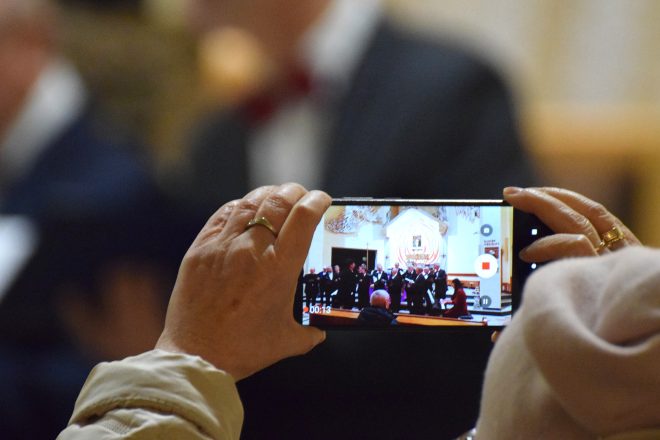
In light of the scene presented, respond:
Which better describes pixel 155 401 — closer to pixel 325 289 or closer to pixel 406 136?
pixel 325 289

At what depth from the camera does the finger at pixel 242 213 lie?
908 mm

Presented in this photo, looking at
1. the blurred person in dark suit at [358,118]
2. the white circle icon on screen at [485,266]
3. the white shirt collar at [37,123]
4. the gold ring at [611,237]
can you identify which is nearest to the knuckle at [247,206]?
the white circle icon on screen at [485,266]

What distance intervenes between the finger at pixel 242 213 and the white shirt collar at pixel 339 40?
0.93 meters

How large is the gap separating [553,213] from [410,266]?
136 mm

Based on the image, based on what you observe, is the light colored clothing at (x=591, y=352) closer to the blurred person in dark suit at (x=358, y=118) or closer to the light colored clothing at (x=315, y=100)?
the blurred person in dark suit at (x=358, y=118)

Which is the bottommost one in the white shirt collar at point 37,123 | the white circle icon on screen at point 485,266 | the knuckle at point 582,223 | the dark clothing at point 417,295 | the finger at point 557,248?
the dark clothing at point 417,295

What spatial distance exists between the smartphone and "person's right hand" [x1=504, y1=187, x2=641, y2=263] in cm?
1

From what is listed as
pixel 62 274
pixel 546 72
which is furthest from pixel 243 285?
pixel 546 72

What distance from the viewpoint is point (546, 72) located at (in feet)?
9.96

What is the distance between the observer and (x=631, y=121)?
9.04ft

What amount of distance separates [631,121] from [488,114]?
115cm

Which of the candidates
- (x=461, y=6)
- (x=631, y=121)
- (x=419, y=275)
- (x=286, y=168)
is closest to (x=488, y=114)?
(x=286, y=168)

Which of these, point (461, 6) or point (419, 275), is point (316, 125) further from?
point (461, 6)

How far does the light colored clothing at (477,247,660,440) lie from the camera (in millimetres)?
592
